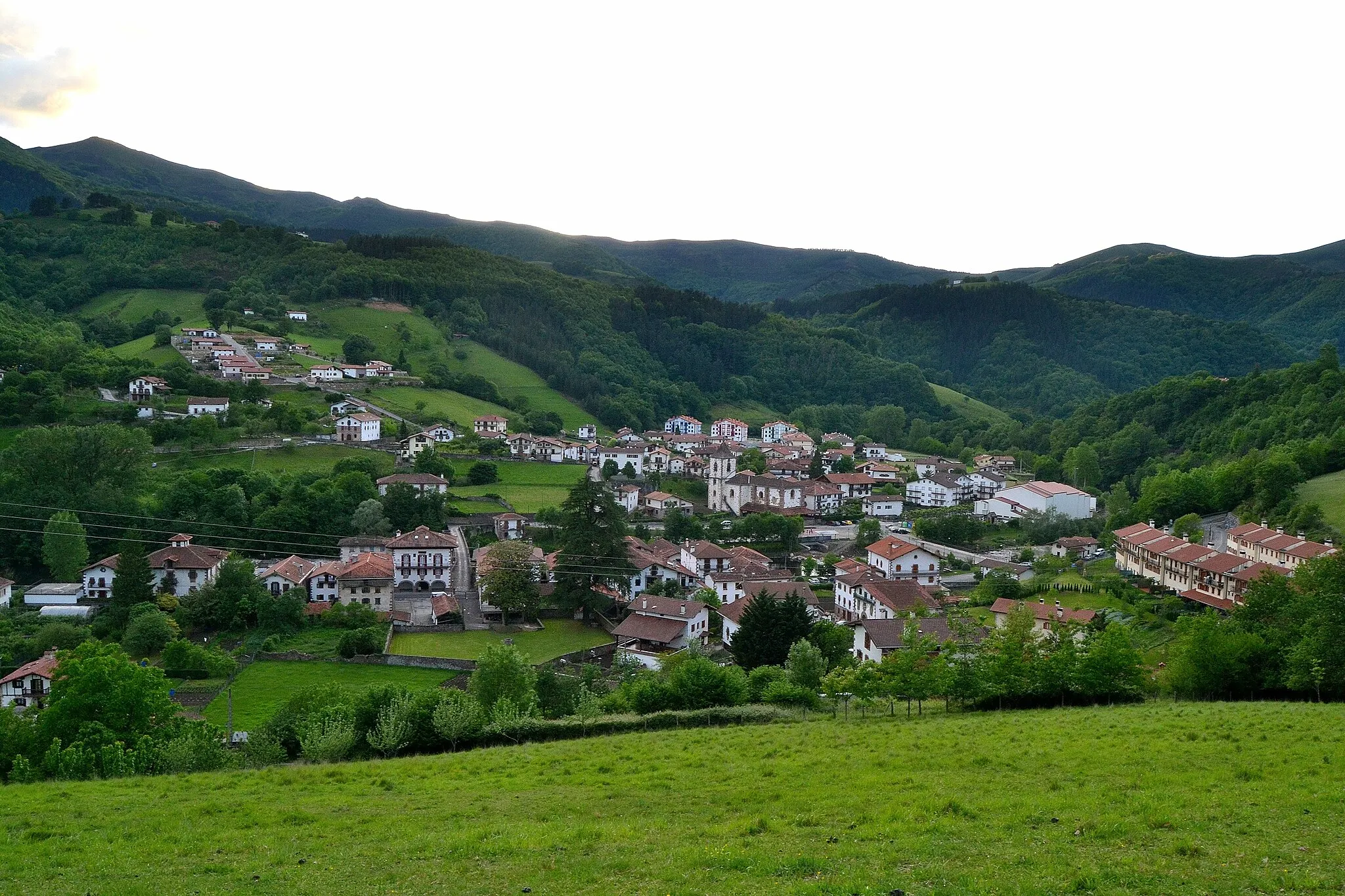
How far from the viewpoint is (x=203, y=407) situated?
A: 61.2 meters

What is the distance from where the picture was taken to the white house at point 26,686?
2792 centimetres

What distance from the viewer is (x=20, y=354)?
61.8 meters

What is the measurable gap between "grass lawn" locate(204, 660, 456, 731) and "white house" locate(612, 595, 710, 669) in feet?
21.2

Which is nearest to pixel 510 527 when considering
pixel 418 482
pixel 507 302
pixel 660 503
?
pixel 418 482

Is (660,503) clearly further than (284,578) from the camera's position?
Yes

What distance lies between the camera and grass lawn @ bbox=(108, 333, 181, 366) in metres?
73.1

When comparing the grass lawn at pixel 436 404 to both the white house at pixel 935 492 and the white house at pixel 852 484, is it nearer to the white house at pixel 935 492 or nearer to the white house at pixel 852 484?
the white house at pixel 852 484

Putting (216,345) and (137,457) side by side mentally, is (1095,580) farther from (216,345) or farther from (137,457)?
(216,345)

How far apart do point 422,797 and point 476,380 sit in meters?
73.1

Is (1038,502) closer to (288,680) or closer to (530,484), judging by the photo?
(530,484)

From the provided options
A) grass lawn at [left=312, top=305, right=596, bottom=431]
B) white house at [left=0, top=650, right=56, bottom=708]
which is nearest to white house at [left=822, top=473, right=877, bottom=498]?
grass lawn at [left=312, top=305, right=596, bottom=431]

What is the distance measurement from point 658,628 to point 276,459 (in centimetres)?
3242

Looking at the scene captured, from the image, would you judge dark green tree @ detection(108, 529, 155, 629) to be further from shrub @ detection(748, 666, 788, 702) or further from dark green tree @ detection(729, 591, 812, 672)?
shrub @ detection(748, 666, 788, 702)

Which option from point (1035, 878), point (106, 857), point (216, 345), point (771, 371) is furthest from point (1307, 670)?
point (771, 371)
